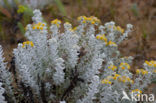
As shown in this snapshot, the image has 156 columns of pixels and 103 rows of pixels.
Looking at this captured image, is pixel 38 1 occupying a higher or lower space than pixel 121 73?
higher

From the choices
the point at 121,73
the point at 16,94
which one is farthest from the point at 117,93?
the point at 16,94

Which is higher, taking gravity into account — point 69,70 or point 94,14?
point 94,14

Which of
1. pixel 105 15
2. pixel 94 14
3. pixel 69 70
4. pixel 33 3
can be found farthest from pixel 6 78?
pixel 33 3

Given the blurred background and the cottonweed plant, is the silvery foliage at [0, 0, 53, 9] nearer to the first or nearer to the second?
the blurred background

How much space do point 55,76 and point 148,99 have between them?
76 centimetres

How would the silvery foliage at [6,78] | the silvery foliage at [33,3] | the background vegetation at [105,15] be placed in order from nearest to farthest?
1. the silvery foliage at [6,78]
2. the background vegetation at [105,15]
3. the silvery foliage at [33,3]

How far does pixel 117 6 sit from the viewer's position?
14.0 ft

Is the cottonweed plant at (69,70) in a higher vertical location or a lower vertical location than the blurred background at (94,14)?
lower

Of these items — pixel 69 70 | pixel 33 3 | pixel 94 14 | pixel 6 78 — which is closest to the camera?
pixel 6 78

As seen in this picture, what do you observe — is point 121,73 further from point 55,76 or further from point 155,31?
point 155,31

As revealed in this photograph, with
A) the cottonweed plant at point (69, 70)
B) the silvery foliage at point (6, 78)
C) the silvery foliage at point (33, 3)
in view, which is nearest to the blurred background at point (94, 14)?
the silvery foliage at point (33, 3)

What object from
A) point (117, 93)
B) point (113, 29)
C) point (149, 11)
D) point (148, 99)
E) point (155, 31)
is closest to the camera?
point (117, 93)

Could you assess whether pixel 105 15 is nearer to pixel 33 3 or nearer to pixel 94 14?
pixel 94 14

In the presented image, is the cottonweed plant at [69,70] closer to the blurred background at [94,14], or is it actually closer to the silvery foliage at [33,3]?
the blurred background at [94,14]
